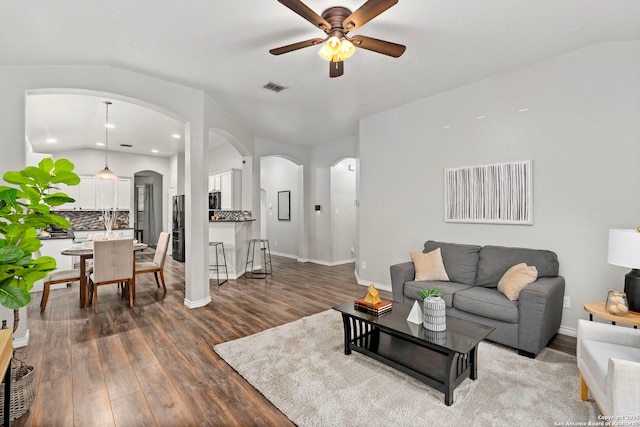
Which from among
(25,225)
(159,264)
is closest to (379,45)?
Answer: (25,225)

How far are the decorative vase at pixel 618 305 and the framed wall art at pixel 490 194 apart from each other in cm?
118

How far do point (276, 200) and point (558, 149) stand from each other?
6.92 m

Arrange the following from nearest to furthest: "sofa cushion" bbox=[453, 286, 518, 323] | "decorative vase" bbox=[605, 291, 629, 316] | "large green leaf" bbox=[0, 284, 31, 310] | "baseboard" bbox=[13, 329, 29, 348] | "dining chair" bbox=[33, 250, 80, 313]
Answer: "large green leaf" bbox=[0, 284, 31, 310]
"decorative vase" bbox=[605, 291, 629, 316]
"sofa cushion" bbox=[453, 286, 518, 323]
"baseboard" bbox=[13, 329, 29, 348]
"dining chair" bbox=[33, 250, 80, 313]

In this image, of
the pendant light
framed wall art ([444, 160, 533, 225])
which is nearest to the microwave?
the pendant light

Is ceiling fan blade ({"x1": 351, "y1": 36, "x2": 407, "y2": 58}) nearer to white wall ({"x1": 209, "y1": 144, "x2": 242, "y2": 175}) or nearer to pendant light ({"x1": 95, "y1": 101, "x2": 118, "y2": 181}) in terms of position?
pendant light ({"x1": 95, "y1": 101, "x2": 118, "y2": 181})

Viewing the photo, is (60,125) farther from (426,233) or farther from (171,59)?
(426,233)

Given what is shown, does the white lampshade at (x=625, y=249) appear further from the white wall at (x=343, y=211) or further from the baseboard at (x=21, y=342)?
Result: the white wall at (x=343, y=211)

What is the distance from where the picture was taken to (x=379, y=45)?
242 cm

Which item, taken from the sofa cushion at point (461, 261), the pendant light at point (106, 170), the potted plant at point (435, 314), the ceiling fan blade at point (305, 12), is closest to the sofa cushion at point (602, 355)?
the potted plant at point (435, 314)

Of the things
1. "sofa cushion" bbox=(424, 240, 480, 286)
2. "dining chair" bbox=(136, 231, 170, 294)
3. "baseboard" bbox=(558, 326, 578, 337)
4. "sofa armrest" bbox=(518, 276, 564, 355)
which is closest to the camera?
"sofa armrest" bbox=(518, 276, 564, 355)

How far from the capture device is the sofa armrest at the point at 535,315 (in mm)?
2631

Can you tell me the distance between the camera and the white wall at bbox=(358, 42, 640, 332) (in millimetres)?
2918

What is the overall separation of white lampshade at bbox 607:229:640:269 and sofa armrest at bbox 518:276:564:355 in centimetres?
59

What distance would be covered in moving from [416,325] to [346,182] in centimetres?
546
